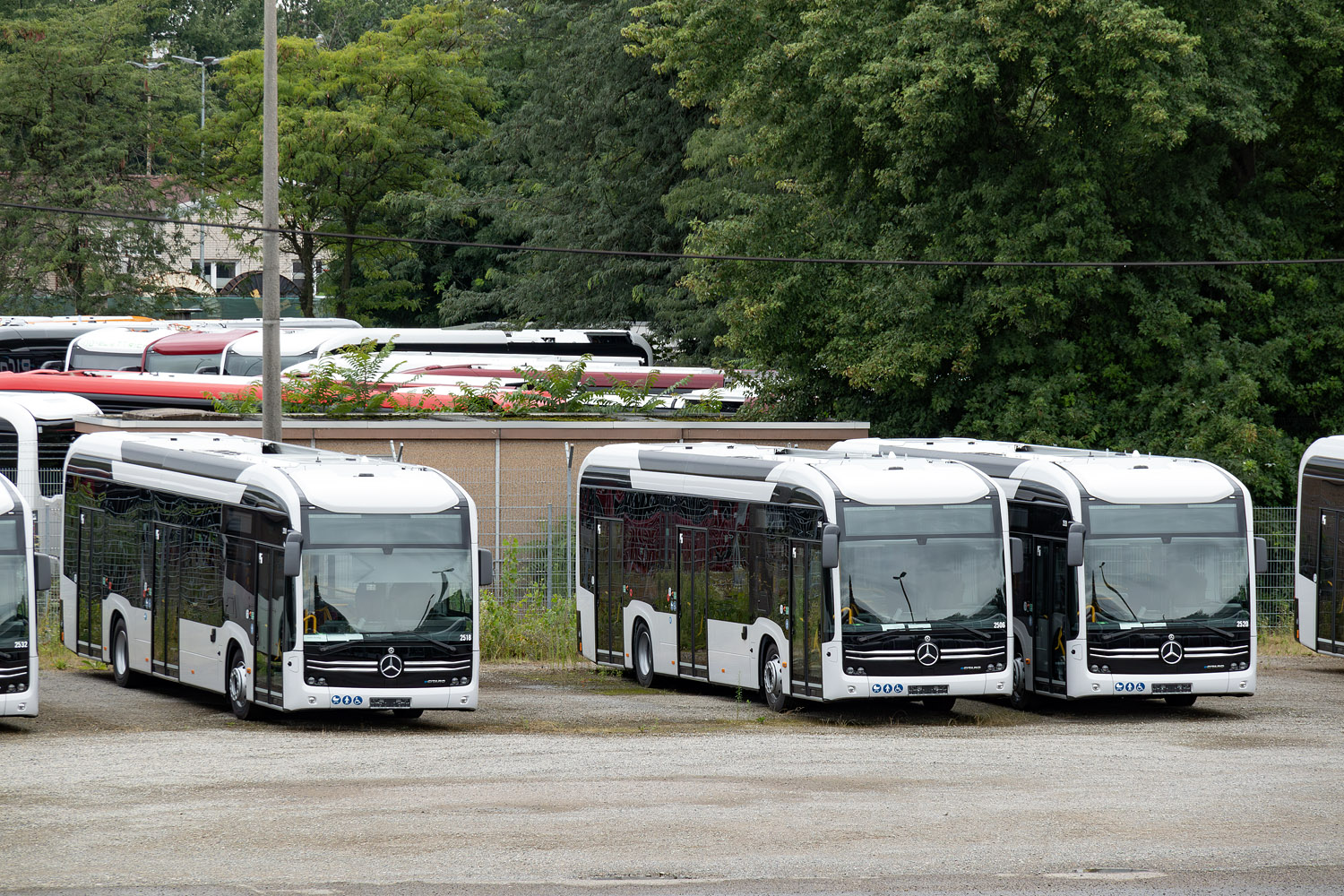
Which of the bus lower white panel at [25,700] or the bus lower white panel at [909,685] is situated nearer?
the bus lower white panel at [25,700]

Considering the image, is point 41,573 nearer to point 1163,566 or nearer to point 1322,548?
point 1163,566

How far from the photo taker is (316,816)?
41.6 feet

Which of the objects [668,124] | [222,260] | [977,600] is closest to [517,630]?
[977,600]

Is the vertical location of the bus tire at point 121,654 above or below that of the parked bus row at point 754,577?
below

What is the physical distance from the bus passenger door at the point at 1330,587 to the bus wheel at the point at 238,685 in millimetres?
13955

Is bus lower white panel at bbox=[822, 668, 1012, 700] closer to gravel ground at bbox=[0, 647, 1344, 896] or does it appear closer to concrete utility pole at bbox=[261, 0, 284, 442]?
gravel ground at bbox=[0, 647, 1344, 896]

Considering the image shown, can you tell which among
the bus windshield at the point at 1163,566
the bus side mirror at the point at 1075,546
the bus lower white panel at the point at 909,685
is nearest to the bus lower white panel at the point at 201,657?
the bus lower white panel at the point at 909,685

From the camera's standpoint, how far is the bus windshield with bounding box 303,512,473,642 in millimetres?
18172

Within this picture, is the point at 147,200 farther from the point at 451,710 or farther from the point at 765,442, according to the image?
the point at 451,710

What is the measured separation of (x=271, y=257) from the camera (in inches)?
905

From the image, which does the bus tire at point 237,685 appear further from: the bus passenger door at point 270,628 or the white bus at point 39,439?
the white bus at point 39,439

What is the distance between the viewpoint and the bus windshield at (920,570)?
1894 cm

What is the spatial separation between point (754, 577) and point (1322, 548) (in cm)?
865

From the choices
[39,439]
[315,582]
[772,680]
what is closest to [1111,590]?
[772,680]
